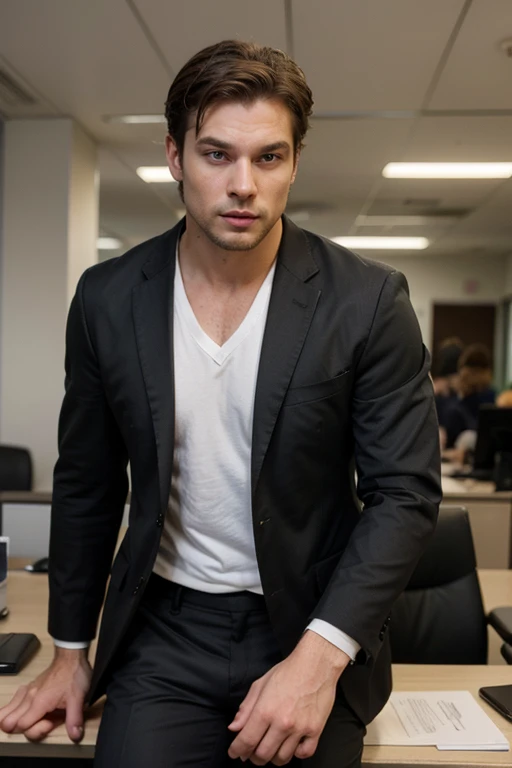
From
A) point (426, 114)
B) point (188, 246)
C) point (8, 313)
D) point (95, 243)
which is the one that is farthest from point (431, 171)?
point (188, 246)

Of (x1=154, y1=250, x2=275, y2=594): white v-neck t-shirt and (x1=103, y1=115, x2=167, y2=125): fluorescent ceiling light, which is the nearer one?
(x1=154, y1=250, x2=275, y2=594): white v-neck t-shirt

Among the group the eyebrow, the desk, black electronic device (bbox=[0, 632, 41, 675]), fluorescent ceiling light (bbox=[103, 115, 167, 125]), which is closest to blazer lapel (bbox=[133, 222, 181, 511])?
the eyebrow

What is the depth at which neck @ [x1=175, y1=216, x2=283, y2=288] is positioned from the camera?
4.16ft

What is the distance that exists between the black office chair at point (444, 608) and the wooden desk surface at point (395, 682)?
8.0 inches

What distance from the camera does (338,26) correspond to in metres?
2.86

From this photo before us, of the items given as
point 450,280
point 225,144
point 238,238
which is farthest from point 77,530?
point 450,280

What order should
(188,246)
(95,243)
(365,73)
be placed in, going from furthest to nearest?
1. (95,243)
2. (365,73)
3. (188,246)

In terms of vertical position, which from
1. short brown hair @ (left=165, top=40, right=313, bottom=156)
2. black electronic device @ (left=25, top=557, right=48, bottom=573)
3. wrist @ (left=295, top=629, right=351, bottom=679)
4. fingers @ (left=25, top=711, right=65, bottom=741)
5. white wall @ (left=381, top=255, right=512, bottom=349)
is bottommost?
fingers @ (left=25, top=711, right=65, bottom=741)

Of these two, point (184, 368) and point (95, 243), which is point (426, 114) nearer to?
point (95, 243)

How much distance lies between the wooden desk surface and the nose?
0.92m

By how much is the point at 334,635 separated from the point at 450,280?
9.34 m

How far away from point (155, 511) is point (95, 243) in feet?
12.0

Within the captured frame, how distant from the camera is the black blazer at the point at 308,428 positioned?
115 cm

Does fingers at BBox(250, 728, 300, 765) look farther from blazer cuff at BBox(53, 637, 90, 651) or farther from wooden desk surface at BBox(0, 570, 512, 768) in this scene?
blazer cuff at BBox(53, 637, 90, 651)
